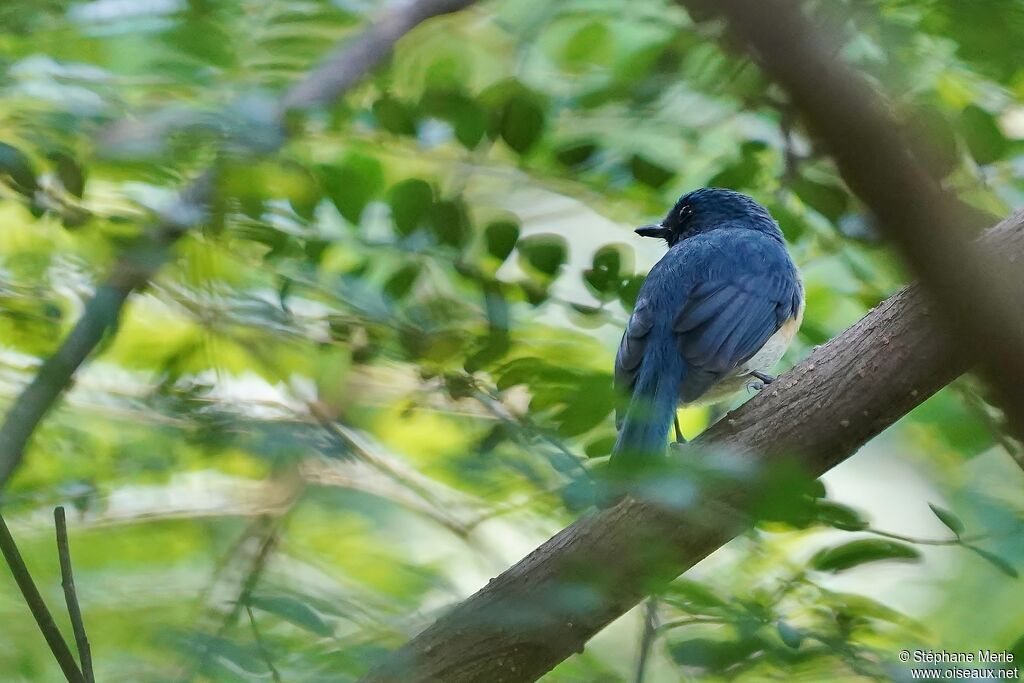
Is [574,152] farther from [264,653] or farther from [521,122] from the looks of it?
[264,653]

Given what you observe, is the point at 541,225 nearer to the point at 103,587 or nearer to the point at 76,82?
the point at 76,82

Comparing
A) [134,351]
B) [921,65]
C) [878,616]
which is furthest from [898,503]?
[134,351]

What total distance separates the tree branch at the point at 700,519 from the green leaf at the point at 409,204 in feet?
2.69

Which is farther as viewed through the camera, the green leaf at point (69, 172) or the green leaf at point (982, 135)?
the green leaf at point (982, 135)

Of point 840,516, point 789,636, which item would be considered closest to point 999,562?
point 840,516

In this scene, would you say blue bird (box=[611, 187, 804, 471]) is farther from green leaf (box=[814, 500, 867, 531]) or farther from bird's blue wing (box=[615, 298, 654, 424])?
green leaf (box=[814, 500, 867, 531])

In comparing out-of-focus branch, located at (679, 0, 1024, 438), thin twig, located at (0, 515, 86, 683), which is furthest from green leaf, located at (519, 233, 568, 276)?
out-of-focus branch, located at (679, 0, 1024, 438)

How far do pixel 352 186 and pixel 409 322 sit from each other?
2.41 feet

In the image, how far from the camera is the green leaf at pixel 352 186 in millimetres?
2682

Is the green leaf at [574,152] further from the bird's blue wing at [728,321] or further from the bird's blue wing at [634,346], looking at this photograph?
the bird's blue wing at [728,321]

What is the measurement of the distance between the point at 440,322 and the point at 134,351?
1.38 m

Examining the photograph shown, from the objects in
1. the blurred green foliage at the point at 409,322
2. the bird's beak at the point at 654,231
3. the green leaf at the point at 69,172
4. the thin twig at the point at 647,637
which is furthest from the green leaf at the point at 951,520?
the bird's beak at the point at 654,231

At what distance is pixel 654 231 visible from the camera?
177 inches

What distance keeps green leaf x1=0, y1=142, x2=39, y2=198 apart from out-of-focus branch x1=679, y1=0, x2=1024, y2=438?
196 centimetres
